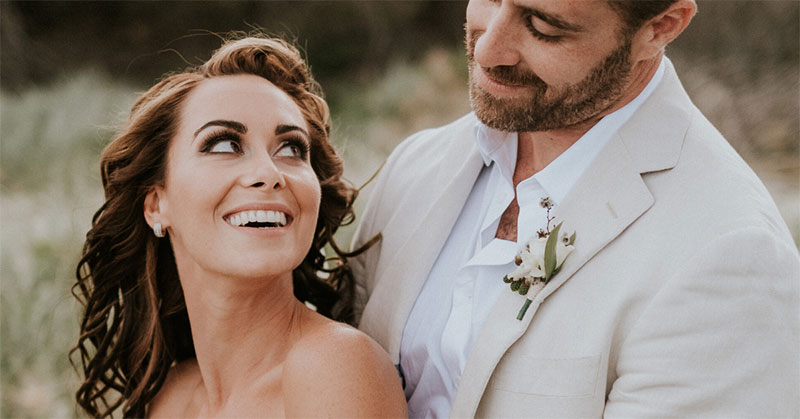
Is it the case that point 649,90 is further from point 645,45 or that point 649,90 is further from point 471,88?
point 471,88

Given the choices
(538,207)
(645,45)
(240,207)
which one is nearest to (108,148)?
(240,207)

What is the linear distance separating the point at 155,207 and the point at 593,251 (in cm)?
132

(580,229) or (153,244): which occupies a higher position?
(580,229)

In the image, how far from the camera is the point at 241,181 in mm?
2406

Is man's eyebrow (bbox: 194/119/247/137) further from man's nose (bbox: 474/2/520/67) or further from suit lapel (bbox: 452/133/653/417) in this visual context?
suit lapel (bbox: 452/133/653/417)

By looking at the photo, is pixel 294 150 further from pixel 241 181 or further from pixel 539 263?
pixel 539 263

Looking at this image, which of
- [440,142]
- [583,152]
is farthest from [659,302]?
[440,142]

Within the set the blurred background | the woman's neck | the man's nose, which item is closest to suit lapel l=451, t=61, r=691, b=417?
the man's nose

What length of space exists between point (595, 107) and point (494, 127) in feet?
0.96

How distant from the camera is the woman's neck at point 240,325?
2.61 meters

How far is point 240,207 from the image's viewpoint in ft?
7.84

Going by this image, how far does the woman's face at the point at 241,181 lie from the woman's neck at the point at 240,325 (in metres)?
0.10

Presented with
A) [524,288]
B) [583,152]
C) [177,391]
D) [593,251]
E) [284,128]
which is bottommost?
[177,391]

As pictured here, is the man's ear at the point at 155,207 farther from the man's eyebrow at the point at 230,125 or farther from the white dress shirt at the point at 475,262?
the white dress shirt at the point at 475,262
